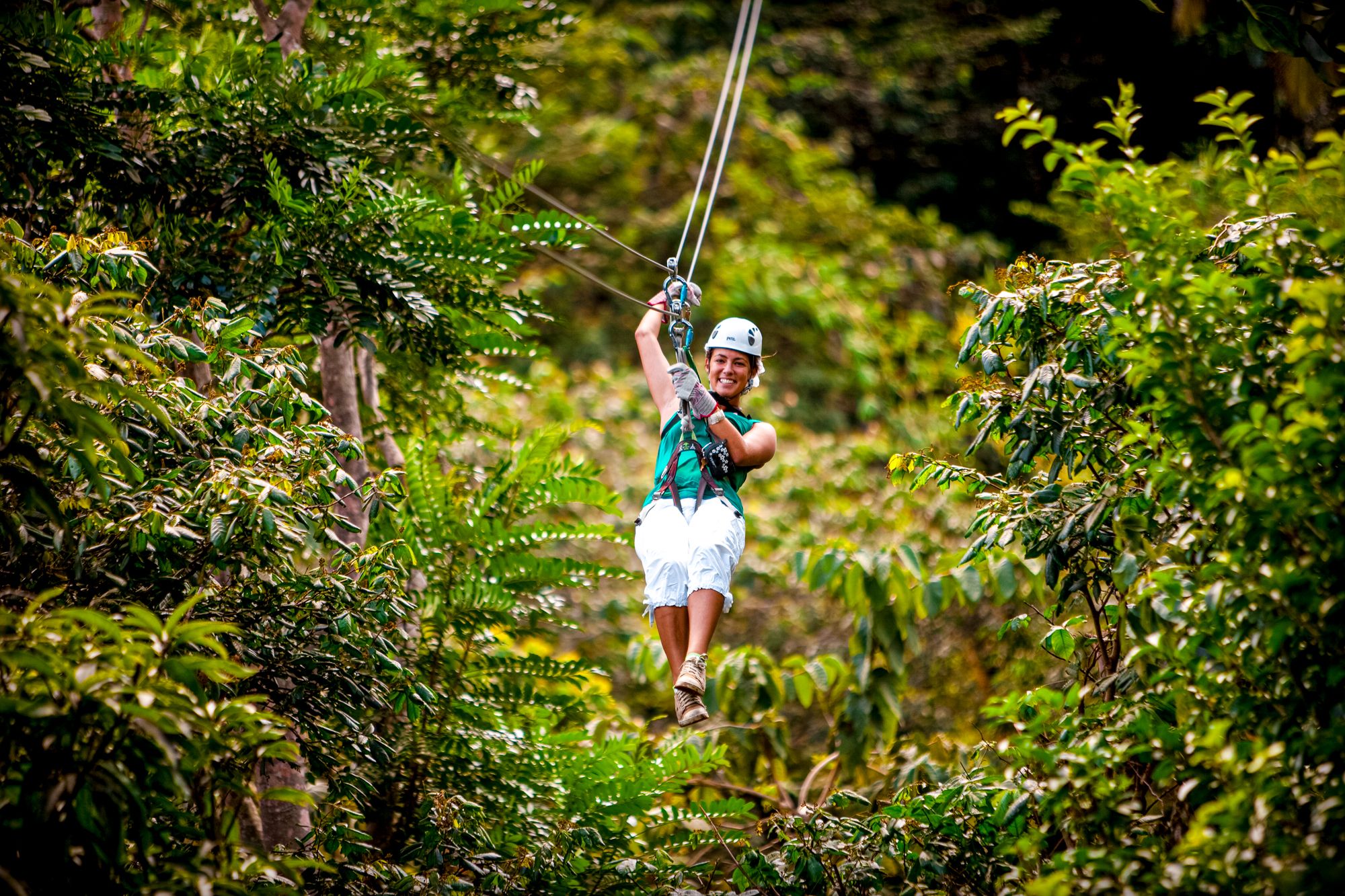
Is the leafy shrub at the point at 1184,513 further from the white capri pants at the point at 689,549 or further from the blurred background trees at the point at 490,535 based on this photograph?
the white capri pants at the point at 689,549

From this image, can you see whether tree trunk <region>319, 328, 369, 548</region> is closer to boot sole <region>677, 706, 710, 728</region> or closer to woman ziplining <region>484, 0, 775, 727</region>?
woman ziplining <region>484, 0, 775, 727</region>

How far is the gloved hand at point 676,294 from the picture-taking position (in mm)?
5242

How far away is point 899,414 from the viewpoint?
40.8 ft

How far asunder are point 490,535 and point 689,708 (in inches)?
68.6

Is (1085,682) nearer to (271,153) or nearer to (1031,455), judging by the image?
(1031,455)

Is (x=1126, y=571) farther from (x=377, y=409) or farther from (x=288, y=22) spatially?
(x=288, y=22)

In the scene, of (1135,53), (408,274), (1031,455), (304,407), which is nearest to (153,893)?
(304,407)

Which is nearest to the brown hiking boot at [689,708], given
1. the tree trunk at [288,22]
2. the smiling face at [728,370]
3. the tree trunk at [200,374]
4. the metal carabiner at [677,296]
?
the smiling face at [728,370]

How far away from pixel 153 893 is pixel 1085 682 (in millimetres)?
3692

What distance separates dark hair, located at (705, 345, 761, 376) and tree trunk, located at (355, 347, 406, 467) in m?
2.35

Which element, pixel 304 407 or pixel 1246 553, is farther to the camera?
pixel 304 407

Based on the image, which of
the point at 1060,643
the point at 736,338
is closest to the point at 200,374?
the point at 736,338

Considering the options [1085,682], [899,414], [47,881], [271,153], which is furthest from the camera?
[899,414]

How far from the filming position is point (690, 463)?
534cm
